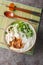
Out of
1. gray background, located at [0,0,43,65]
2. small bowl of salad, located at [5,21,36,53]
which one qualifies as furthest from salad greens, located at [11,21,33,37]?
gray background, located at [0,0,43,65]

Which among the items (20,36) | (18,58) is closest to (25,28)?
(20,36)

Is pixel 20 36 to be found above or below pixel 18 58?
above

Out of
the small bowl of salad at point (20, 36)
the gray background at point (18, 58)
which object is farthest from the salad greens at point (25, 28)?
the gray background at point (18, 58)

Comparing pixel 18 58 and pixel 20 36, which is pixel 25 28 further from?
pixel 18 58

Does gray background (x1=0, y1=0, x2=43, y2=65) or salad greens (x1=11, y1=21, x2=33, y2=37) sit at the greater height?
salad greens (x1=11, y1=21, x2=33, y2=37)

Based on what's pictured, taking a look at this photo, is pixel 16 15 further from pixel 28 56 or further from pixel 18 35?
pixel 28 56

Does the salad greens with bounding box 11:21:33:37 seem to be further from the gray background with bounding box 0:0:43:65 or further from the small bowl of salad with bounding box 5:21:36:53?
the gray background with bounding box 0:0:43:65

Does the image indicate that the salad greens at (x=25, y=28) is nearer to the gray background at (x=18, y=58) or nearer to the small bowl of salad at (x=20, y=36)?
the small bowl of salad at (x=20, y=36)

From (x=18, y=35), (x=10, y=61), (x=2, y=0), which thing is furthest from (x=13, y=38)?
(x=2, y=0)
